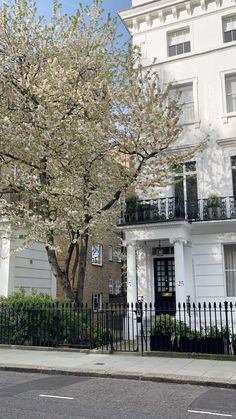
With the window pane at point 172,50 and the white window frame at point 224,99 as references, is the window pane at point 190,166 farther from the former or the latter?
the window pane at point 172,50

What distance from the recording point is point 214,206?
57.7 ft

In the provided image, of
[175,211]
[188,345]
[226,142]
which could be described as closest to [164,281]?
[175,211]

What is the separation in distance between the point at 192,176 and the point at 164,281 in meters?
4.81

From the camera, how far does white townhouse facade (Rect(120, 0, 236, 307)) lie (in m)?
17.6

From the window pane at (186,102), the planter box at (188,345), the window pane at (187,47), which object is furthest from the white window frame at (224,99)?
the planter box at (188,345)

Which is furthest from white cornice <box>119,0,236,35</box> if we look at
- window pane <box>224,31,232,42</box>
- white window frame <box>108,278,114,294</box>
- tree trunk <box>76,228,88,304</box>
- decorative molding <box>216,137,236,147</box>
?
white window frame <box>108,278,114,294</box>

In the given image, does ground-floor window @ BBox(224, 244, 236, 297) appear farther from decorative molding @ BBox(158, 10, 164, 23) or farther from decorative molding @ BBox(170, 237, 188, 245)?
decorative molding @ BBox(158, 10, 164, 23)

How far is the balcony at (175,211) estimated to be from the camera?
17.6 metres

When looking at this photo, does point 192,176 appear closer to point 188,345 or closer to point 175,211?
point 175,211

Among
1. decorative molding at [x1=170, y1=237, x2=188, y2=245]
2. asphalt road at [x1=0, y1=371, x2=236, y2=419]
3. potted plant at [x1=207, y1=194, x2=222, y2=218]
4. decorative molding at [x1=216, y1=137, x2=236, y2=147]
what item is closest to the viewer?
asphalt road at [x1=0, y1=371, x2=236, y2=419]

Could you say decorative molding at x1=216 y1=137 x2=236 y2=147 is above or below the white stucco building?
above

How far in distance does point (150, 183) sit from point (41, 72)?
558cm

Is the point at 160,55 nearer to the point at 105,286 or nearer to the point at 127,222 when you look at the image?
the point at 127,222

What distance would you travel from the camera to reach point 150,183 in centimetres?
1614
